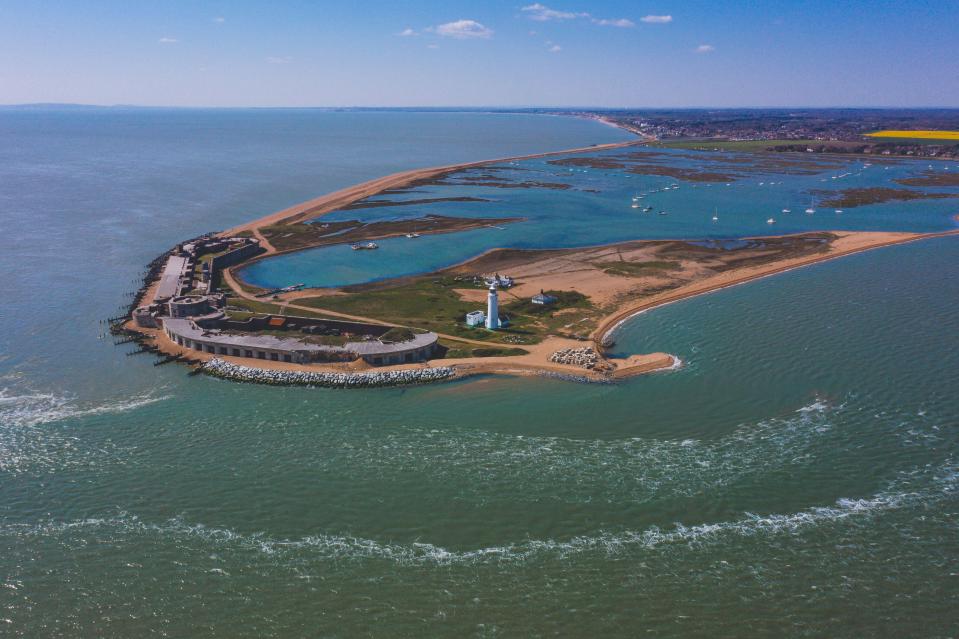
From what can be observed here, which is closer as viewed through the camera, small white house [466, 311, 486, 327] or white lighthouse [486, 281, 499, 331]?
white lighthouse [486, 281, 499, 331]

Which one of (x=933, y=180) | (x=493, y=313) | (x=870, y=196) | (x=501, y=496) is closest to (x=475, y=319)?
(x=493, y=313)

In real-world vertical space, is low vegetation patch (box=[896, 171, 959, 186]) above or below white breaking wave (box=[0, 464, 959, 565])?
above

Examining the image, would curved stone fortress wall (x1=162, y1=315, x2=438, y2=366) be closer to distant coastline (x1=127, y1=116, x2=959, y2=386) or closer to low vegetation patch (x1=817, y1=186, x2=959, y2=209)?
distant coastline (x1=127, y1=116, x2=959, y2=386)

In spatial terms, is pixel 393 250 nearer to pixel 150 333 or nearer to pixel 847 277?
pixel 150 333

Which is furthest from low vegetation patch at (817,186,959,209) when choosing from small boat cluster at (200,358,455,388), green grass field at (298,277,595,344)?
small boat cluster at (200,358,455,388)

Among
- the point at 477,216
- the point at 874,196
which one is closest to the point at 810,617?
the point at 477,216

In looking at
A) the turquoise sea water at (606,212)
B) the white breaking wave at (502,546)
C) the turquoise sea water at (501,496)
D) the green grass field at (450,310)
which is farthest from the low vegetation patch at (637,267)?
the white breaking wave at (502,546)
